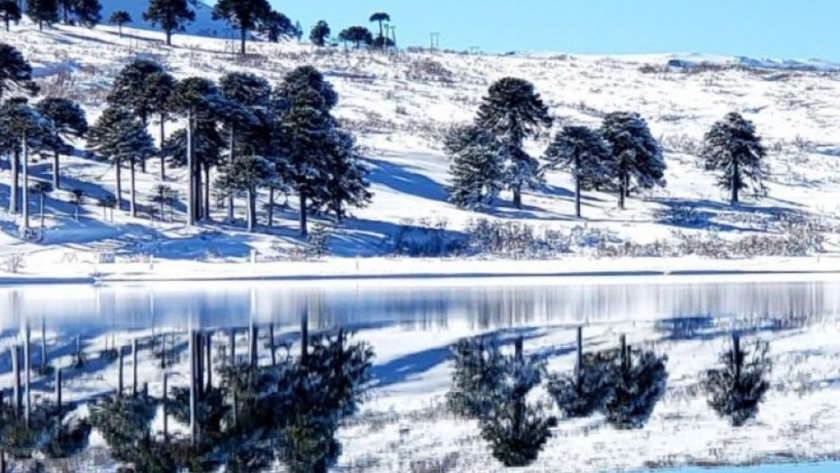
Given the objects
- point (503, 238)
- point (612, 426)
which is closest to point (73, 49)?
point (503, 238)

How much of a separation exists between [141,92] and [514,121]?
789 inches

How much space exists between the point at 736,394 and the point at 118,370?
9900mm

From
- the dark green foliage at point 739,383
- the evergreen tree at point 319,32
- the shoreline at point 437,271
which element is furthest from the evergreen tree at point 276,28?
the dark green foliage at point 739,383

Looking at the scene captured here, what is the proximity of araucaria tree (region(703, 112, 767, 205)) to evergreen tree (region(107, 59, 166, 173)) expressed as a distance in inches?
1256

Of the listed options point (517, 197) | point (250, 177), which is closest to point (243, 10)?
point (517, 197)

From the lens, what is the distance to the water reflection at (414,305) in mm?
32281

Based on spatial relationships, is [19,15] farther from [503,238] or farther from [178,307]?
[178,307]

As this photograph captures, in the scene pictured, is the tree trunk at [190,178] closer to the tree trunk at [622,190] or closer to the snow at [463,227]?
the snow at [463,227]

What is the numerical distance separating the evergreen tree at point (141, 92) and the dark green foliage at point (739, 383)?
48192 millimetres

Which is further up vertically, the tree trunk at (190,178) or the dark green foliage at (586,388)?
the tree trunk at (190,178)

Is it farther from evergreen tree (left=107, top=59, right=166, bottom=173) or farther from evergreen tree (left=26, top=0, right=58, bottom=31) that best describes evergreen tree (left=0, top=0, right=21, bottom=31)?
evergreen tree (left=107, top=59, right=166, bottom=173)

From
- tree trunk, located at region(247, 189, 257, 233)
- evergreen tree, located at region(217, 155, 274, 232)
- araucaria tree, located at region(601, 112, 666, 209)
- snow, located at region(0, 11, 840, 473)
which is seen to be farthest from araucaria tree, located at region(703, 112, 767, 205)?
tree trunk, located at region(247, 189, 257, 233)

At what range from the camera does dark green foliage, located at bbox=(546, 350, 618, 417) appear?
18562 millimetres

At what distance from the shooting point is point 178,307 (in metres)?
37.8
